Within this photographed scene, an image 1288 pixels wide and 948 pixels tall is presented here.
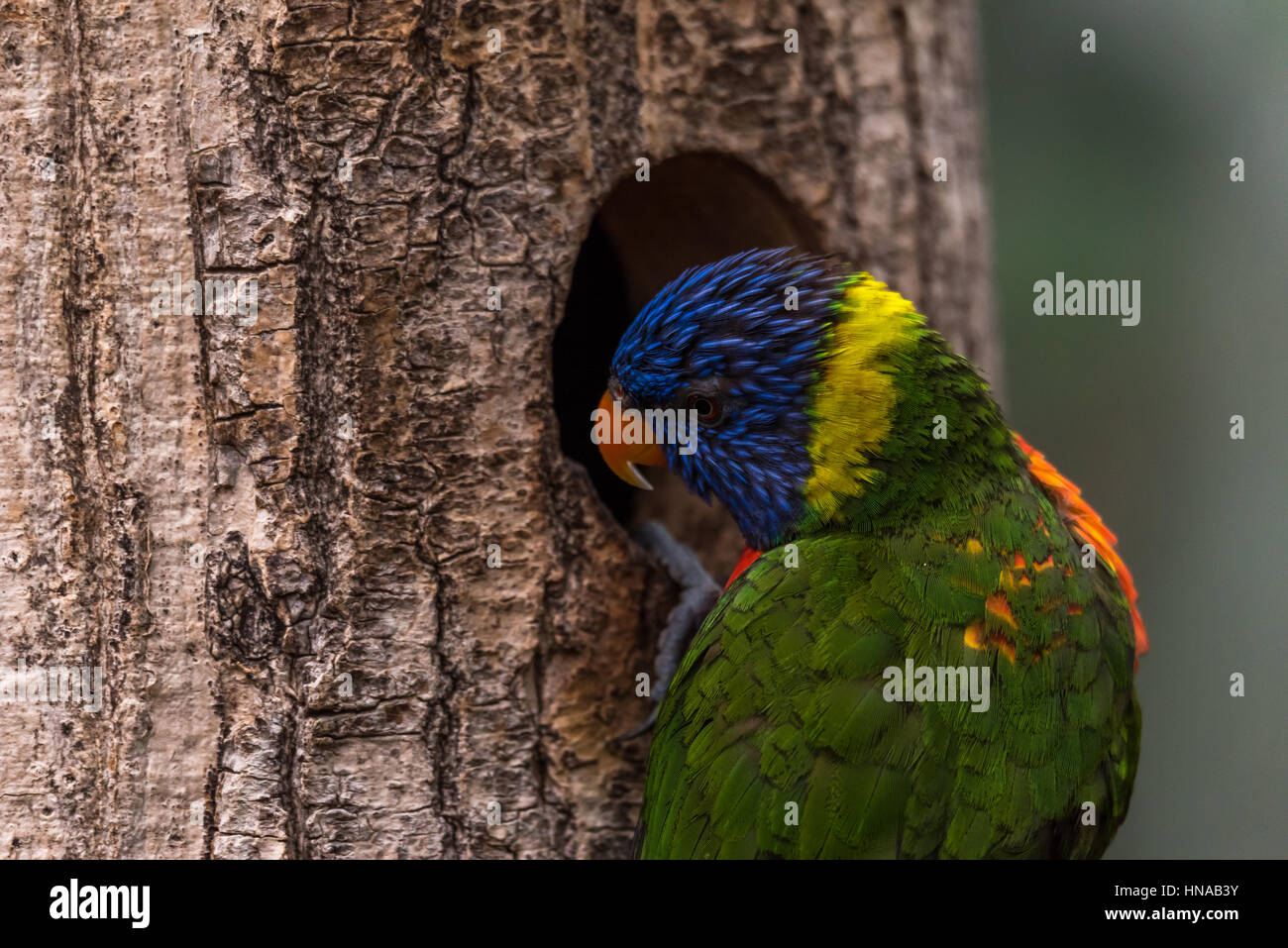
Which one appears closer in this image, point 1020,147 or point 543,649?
point 543,649

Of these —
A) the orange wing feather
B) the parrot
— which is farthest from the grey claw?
the orange wing feather

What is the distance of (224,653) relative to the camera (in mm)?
2262

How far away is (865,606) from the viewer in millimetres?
2268

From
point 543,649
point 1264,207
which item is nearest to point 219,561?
point 543,649

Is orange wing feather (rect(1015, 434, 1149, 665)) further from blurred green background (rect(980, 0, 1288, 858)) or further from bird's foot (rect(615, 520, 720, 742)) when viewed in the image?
blurred green background (rect(980, 0, 1288, 858))

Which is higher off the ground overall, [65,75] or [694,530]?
[65,75]

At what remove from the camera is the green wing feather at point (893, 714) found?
85.4 inches

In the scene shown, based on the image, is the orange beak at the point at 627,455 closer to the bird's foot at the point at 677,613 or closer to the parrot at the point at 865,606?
the parrot at the point at 865,606

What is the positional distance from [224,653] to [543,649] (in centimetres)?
71

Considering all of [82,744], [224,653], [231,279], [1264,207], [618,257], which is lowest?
[82,744]

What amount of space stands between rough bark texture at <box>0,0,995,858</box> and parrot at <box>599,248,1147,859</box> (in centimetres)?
34

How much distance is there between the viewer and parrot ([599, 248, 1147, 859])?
85.9 inches

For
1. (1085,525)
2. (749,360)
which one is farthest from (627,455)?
(1085,525)
